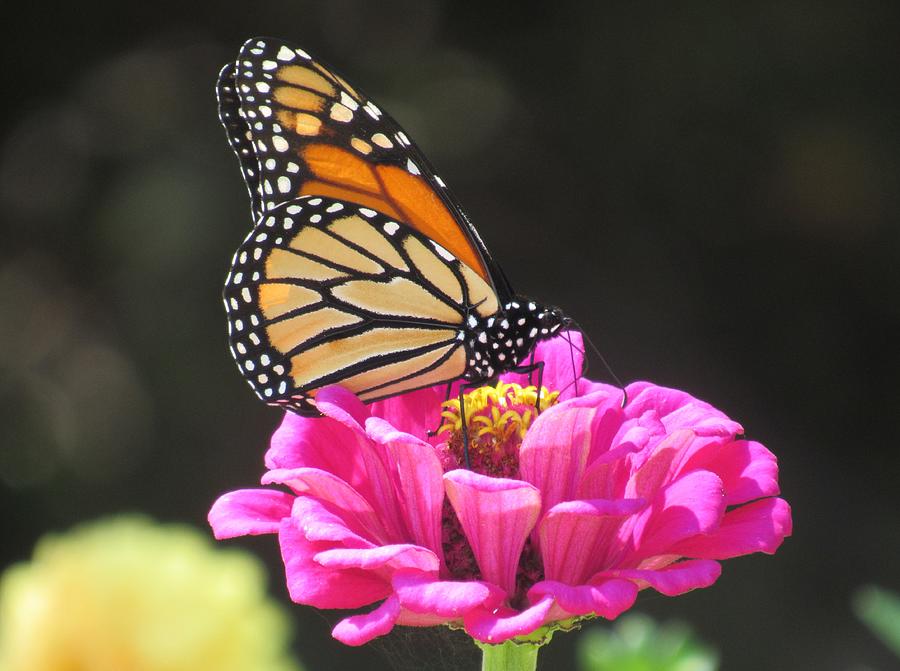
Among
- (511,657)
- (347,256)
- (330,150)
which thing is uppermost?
(330,150)

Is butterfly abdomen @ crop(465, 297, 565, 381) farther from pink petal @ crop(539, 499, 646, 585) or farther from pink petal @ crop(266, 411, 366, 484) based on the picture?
pink petal @ crop(539, 499, 646, 585)

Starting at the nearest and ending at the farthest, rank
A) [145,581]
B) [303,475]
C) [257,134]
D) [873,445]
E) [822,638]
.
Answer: [145,581] < [303,475] < [257,134] < [822,638] < [873,445]

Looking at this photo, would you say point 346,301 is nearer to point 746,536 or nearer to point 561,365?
point 561,365

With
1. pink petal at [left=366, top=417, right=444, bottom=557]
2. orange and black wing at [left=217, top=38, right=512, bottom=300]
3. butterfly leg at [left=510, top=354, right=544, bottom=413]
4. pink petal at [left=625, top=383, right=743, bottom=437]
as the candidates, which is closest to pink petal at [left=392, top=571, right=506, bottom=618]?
pink petal at [left=366, top=417, right=444, bottom=557]

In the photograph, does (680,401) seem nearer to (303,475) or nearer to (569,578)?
(569,578)

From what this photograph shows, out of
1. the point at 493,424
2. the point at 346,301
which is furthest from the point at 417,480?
the point at 346,301

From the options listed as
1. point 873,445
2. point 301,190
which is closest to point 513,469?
point 301,190
